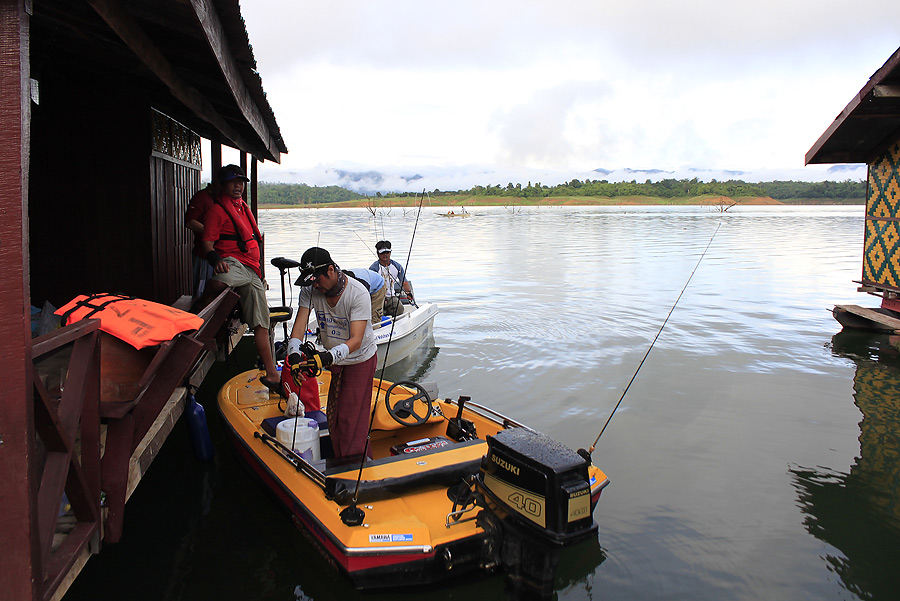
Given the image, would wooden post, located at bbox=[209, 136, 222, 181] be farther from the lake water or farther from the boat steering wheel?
the boat steering wheel

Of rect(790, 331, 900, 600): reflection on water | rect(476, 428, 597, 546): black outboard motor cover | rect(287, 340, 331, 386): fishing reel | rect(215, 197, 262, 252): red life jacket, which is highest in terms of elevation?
rect(215, 197, 262, 252): red life jacket

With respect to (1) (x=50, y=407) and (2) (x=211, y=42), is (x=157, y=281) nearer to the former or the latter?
(2) (x=211, y=42)

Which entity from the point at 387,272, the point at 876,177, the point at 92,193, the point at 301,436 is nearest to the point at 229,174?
the point at 92,193

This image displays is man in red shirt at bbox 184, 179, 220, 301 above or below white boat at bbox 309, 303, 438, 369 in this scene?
above

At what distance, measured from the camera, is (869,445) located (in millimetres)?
7715

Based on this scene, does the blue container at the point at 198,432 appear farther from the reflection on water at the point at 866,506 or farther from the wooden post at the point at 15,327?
the reflection on water at the point at 866,506

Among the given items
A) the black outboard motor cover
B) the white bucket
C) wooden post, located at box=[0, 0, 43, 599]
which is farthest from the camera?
the white bucket

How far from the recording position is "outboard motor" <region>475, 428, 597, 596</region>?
3.53 metres

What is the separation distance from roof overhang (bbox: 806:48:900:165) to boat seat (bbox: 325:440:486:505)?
9.46 metres

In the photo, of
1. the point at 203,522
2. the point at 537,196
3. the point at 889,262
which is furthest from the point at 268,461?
the point at 537,196

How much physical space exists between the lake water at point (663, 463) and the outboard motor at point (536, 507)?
0.81 metres

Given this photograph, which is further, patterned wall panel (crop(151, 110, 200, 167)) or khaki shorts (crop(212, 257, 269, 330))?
patterned wall panel (crop(151, 110, 200, 167))

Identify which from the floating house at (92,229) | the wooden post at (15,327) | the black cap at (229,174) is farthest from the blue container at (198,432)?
the wooden post at (15,327)

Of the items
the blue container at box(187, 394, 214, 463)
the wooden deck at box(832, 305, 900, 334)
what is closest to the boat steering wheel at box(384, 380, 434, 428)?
the blue container at box(187, 394, 214, 463)
